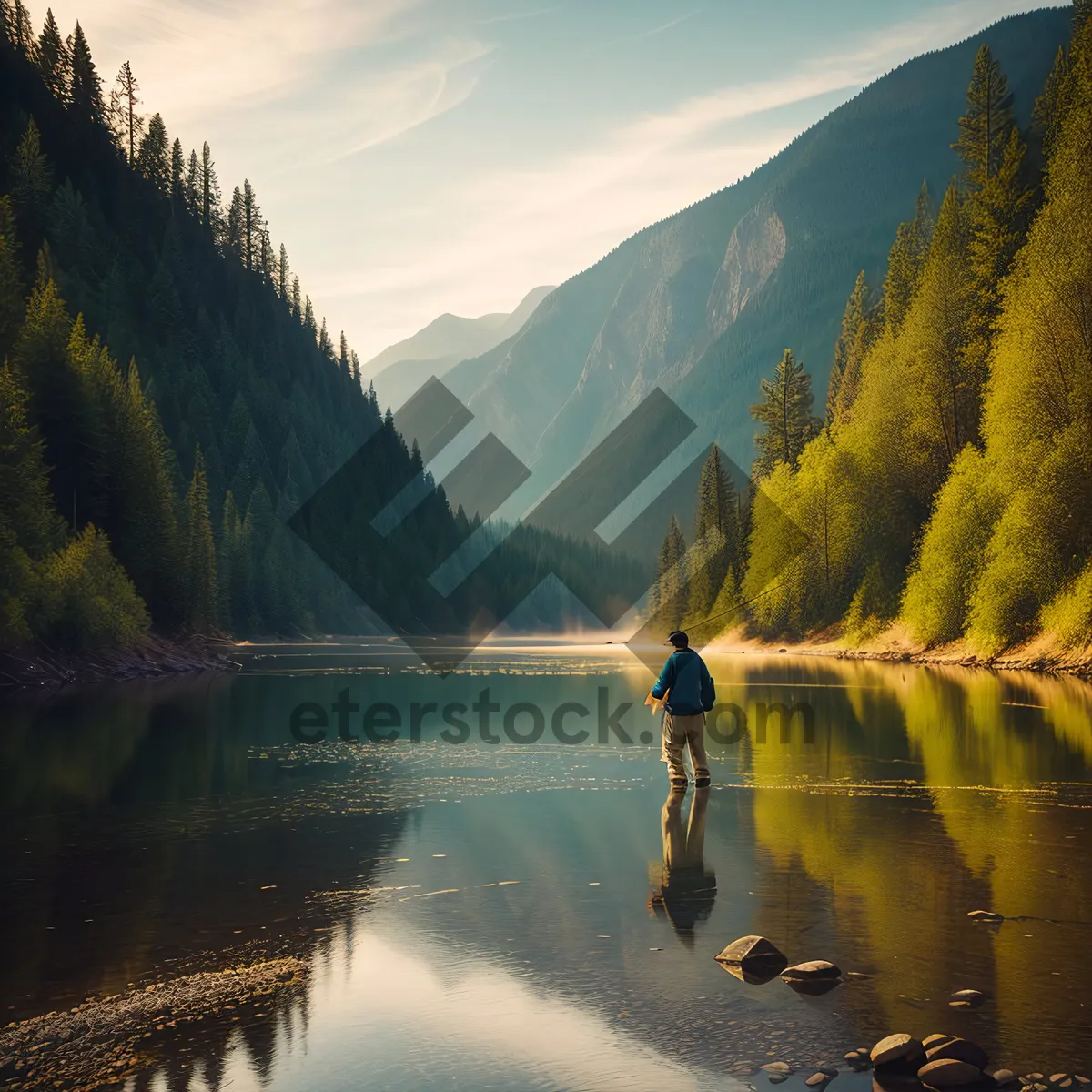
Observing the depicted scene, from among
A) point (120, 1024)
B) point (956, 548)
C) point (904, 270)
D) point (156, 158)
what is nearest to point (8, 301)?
point (956, 548)

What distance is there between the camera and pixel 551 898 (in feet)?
39.4

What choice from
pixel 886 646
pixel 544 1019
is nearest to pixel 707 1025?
pixel 544 1019

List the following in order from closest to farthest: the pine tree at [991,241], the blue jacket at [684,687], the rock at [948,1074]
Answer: the rock at [948,1074] → the blue jacket at [684,687] → the pine tree at [991,241]

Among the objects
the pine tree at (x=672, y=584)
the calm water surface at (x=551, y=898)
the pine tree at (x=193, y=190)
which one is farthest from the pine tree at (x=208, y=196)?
the calm water surface at (x=551, y=898)

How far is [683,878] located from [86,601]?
49.6 meters

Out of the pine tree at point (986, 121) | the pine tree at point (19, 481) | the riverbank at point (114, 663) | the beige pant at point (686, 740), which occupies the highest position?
the pine tree at point (986, 121)

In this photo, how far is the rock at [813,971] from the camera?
352 inches

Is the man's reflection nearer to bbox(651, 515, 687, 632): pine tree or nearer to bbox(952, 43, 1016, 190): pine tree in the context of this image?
bbox(952, 43, 1016, 190): pine tree

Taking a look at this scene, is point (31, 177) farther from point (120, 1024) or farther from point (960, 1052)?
point (960, 1052)

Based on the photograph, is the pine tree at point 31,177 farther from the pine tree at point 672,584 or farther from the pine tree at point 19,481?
the pine tree at point 672,584

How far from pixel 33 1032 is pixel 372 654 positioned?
90529 mm

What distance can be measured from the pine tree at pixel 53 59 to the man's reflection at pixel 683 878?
556 feet

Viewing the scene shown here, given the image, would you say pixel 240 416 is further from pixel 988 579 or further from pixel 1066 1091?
pixel 1066 1091

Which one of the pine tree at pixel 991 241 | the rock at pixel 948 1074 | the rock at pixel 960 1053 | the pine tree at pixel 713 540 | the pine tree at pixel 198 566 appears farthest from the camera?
the pine tree at pixel 713 540
